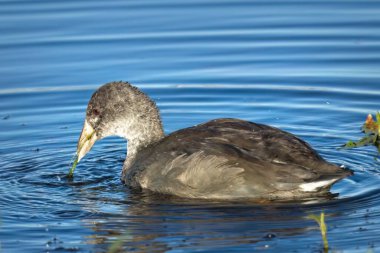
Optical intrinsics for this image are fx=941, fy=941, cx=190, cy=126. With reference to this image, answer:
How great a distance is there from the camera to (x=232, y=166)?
8.73 m

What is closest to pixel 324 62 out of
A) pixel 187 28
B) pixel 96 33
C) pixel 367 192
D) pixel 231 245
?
pixel 187 28

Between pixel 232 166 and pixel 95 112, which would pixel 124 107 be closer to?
pixel 95 112

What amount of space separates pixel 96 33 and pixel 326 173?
6.92 meters

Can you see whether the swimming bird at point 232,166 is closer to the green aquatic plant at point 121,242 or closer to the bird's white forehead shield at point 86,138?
the bird's white forehead shield at point 86,138

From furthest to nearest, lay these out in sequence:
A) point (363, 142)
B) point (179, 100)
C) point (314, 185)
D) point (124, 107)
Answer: point (179, 100) → point (363, 142) → point (124, 107) → point (314, 185)

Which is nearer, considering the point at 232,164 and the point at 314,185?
the point at 314,185

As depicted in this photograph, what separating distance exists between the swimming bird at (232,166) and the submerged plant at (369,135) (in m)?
1.39

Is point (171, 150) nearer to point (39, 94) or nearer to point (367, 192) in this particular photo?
point (367, 192)

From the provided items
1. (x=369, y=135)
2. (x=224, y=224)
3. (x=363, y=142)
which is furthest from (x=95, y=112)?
(x=369, y=135)

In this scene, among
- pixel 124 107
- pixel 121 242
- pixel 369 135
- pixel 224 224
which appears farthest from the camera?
pixel 369 135

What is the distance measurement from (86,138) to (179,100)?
2.39m

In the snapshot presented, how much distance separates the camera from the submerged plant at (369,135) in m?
10.3

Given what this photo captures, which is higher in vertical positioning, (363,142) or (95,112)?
(95,112)

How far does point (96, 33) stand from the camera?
14688 millimetres
